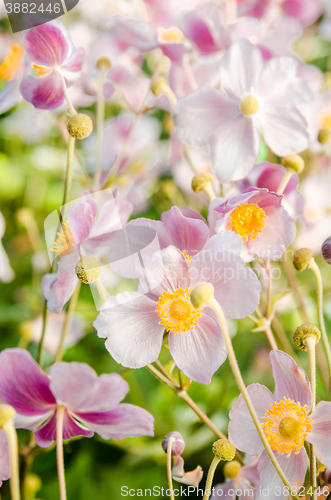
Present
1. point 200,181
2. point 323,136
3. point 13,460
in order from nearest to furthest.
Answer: point 13,460, point 200,181, point 323,136

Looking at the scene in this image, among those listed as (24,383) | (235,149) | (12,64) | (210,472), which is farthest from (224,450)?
(12,64)

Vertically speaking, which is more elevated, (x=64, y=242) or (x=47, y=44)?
(x=47, y=44)

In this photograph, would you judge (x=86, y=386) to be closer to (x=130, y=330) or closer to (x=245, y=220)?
(x=130, y=330)

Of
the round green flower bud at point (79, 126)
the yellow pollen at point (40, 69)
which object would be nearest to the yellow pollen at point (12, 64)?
the yellow pollen at point (40, 69)

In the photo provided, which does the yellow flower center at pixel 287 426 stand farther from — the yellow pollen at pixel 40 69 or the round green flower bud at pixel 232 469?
the yellow pollen at pixel 40 69

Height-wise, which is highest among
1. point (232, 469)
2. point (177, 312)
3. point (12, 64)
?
point (12, 64)

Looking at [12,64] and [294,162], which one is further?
[12,64]
